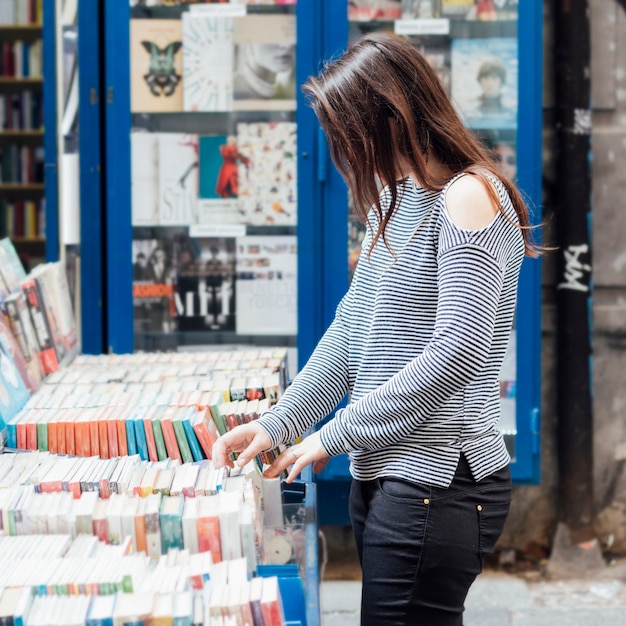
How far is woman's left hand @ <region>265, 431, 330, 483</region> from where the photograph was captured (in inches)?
66.7

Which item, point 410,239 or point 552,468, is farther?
point 552,468

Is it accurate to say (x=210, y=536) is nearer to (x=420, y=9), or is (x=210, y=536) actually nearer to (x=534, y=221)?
(x=534, y=221)

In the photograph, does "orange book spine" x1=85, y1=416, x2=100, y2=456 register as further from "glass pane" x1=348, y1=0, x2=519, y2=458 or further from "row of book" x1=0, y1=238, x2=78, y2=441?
"glass pane" x1=348, y1=0, x2=519, y2=458

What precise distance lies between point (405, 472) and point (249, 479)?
0.92 ft

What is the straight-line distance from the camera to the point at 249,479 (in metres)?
1.75

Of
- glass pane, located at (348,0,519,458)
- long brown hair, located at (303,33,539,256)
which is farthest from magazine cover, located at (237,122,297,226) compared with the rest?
long brown hair, located at (303,33,539,256)

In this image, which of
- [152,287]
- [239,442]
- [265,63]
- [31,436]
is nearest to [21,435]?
[31,436]

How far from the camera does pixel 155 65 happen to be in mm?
3684

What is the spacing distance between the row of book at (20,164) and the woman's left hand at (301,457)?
19.8 feet

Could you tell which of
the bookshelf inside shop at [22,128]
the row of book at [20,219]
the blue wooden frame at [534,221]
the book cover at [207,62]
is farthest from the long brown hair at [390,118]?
the row of book at [20,219]

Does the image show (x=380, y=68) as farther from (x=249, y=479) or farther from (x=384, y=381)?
(x=249, y=479)

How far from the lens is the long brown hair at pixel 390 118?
65.4 inches

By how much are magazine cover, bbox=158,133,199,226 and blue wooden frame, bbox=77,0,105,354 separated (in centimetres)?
25

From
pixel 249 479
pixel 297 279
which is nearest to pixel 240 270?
pixel 297 279
